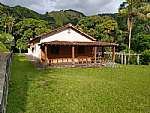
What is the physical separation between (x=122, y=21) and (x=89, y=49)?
5233 centimetres

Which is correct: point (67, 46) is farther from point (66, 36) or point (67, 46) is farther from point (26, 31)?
point (26, 31)

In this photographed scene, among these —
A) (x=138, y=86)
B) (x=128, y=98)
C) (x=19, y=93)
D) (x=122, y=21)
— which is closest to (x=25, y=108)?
(x=19, y=93)

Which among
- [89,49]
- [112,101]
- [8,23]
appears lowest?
[112,101]

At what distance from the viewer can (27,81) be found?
19609 millimetres

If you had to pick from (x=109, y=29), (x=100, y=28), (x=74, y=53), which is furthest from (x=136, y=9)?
(x=100, y=28)

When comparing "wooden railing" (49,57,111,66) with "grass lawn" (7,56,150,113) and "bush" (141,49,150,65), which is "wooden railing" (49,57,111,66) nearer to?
"bush" (141,49,150,65)

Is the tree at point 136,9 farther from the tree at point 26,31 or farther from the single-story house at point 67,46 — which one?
the tree at point 26,31

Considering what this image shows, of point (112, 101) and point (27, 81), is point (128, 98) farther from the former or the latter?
point (27, 81)

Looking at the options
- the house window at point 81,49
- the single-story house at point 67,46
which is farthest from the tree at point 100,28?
the single-story house at point 67,46

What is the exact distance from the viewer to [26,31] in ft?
197

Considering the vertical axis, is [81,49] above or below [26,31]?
below

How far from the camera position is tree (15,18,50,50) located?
195ft

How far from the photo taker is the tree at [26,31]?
5941 cm

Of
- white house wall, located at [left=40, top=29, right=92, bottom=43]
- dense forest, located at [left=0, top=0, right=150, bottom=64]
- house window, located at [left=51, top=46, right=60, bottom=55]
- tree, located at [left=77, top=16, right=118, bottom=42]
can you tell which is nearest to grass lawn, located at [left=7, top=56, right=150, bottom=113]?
house window, located at [left=51, top=46, right=60, bottom=55]
